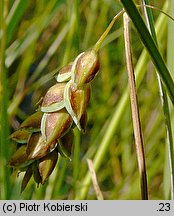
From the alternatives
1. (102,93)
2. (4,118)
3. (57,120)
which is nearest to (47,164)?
(57,120)

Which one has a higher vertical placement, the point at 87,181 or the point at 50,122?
the point at 50,122

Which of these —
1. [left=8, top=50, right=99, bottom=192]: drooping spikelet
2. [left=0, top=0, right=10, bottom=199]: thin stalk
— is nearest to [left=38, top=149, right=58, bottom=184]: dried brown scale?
[left=8, top=50, right=99, bottom=192]: drooping spikelet

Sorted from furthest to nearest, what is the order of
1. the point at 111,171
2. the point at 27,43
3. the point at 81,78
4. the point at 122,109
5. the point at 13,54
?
the point at 111,171
the point at 27,43
the point at 13,54
the point at 122,109
the point at 81,78

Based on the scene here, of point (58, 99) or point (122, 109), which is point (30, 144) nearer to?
point (58, 99)

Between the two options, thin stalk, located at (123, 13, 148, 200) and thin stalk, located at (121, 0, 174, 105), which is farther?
thin stalk, located at (123, 13, 148, 200)

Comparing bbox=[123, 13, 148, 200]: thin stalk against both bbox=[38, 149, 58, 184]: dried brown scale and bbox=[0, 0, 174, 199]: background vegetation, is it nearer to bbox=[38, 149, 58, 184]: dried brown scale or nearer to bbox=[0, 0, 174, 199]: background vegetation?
bbox=[38, 149, 58, 184]: dried brown scale

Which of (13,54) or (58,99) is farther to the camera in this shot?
(13,54)
